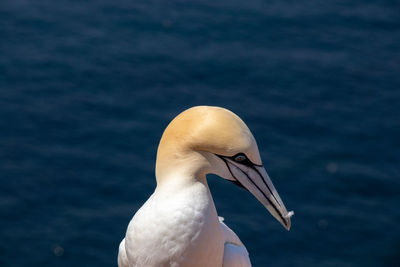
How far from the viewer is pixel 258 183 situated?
6.05 metres

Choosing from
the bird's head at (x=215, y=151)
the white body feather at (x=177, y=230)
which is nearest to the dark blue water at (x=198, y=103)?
the white body feather at (x=177, y=230)

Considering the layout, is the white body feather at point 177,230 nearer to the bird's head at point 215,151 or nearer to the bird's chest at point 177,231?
the bird's chest at point 177,231

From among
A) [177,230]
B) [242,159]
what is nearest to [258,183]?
[242,159]

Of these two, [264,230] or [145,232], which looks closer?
[145,232]

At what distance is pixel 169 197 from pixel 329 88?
36.2 ft

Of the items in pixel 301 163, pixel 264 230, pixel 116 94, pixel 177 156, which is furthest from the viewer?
pixel 116 94

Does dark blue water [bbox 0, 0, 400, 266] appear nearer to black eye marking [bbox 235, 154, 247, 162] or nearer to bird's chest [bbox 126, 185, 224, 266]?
bird's chest [bbox 126, 185, 224, 266]

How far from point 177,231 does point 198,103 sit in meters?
10.2

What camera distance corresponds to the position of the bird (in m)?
5.78

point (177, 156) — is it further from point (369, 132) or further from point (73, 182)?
point (369, 132)

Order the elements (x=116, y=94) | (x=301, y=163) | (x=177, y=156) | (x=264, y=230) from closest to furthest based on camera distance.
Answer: (x=177, y=156)
(x=264, y=230)
(x=301, y=163)
(x=116, y=94)

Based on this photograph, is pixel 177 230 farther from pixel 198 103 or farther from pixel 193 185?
pixel 198 103

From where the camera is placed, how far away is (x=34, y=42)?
686 inches

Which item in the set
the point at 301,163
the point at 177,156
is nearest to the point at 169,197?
the point at 177,156
